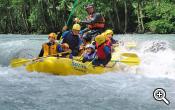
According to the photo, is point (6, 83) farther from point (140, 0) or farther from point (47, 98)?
point (140, 0)

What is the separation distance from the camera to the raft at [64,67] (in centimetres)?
1052

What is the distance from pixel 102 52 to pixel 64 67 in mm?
1190

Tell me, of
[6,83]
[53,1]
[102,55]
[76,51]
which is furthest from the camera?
[53,1]

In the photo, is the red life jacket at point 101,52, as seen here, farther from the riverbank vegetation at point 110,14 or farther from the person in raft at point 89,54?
the riverbank vegetation at point 110,14

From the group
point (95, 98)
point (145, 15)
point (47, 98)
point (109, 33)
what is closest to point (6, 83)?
point (47, 98)

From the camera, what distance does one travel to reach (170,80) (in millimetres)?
9578

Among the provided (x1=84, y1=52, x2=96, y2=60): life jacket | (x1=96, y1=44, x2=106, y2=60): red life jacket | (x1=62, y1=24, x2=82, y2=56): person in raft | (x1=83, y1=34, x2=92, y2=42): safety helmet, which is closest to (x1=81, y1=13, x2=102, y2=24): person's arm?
(x1=83, y1=34, x2=92, y2=42): safety helmet

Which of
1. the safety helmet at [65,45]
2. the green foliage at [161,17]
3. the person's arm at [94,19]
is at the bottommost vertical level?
the green foliage at [161,17]

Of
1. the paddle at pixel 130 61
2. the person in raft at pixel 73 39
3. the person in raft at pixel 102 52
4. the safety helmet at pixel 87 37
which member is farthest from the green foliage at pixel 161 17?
the person in raft at pixel 102 52

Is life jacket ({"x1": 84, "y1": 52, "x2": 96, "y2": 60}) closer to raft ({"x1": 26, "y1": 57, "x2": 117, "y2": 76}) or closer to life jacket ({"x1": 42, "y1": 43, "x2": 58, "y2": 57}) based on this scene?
raft ({"x1": 26, "y1": 57, "x2": 117, "y2": 76})

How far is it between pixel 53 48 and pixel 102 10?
35.4m

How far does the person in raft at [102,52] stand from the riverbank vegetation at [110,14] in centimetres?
2880

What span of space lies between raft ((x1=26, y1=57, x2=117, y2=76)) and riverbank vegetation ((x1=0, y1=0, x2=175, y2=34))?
96.0 feet

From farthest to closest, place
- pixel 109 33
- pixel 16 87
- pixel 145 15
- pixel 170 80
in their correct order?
pixel 145 15 → pixel 109 33 → pixel 170 80 → pixel 16 87
